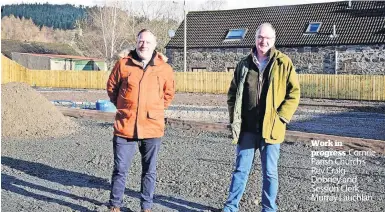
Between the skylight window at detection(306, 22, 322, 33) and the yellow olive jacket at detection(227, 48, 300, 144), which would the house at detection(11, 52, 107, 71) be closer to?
the skylight window at detection(306, 22, 322, 33)

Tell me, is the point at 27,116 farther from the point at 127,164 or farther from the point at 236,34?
the point at 236,34

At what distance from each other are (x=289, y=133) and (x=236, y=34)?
2499 centimetres

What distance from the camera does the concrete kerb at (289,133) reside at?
813 centimetres

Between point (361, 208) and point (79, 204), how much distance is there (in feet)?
9.09

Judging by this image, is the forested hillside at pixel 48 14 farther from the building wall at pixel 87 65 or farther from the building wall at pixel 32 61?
the building wall at pixel 32 61

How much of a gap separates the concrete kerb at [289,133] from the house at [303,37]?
19749mm

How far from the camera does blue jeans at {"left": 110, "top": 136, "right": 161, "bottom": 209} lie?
4.39 m

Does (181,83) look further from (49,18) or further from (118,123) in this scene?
(49,18)

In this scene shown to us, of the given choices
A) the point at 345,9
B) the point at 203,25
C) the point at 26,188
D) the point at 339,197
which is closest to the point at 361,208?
the point at 339,197

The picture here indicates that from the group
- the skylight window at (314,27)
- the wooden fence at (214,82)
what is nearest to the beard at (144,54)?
the wooden fence at (214,82)

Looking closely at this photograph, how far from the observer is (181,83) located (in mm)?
33000

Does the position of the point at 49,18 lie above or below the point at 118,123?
above

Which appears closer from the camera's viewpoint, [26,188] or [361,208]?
[361,208]

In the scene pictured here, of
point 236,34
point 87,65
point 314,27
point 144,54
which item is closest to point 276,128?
point 144,54
